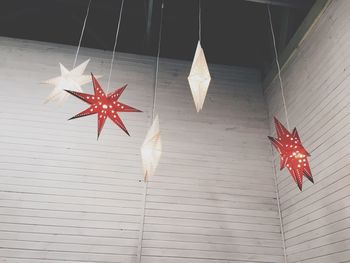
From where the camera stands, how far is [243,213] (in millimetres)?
4398

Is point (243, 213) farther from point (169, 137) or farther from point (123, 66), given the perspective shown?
point (123, 66)

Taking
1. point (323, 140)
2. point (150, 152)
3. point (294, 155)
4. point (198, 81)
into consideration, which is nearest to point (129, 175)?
point (150, 152)

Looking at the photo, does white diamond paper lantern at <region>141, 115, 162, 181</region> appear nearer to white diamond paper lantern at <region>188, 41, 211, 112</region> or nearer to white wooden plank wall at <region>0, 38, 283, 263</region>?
white diamond paper lantern at <region>188, 41, 211, 112</region>

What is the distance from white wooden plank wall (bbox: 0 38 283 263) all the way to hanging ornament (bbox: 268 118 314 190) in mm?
1654

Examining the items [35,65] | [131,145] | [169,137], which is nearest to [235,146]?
[169,137]

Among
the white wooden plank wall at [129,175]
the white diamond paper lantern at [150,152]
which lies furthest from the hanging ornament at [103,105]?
the white wooden plank wall at [129,175]

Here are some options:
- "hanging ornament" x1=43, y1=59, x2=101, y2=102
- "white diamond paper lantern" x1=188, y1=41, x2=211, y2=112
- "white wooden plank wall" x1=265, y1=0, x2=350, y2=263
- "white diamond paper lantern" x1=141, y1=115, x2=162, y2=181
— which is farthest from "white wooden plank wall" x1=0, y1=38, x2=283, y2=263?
"white diamond paper lantern" x1=188, y1=41, x2=211, y2=112

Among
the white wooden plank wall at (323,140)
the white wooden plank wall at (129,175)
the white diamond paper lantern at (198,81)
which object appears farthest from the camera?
the white wooden plank wall at (129,175)

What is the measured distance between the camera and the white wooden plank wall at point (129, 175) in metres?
3.98

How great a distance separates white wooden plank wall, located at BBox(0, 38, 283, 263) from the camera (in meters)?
3.98

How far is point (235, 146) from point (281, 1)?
2118 millimetres

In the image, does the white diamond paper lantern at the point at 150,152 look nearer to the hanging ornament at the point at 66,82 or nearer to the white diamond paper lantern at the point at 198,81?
the white diamond paper lantern at the point at 198,81

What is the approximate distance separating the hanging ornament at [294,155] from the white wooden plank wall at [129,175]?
165 centimetres

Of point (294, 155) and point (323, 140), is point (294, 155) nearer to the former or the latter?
point (294, 155)
